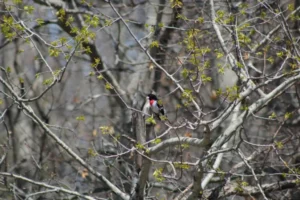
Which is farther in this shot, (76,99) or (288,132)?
(76,99)

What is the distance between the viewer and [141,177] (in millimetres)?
6887

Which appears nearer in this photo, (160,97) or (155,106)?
(155,106)

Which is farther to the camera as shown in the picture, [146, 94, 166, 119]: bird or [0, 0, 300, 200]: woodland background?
[146, 94, 166, 119]: bird

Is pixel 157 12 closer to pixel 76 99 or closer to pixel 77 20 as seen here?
pixel 77 20

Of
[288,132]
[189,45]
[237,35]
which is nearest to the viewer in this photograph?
[189,45]

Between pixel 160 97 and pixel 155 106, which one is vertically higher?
pixel 160 97

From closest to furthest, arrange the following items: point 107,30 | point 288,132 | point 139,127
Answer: point 139,127, point 288,132, point 107,30

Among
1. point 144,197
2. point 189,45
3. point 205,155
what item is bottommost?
point 144,197

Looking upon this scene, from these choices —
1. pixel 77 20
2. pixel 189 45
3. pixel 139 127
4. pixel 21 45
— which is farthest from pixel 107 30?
pixel 189 45

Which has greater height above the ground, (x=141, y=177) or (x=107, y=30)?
(x=107, y=30)

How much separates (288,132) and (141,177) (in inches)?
140

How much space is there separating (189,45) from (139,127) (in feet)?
4.74

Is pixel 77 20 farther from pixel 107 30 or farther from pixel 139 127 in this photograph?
pixel 139 127

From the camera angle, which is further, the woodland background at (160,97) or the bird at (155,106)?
the bird at (155,106)
